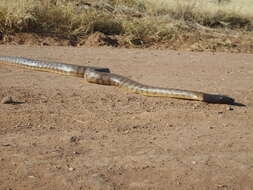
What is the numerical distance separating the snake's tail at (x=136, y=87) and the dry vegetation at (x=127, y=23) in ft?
12.1

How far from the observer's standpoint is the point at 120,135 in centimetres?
485

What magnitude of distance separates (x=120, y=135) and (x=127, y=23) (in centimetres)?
727

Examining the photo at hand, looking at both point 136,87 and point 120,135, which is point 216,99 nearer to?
point 136,87

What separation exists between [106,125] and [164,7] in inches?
389

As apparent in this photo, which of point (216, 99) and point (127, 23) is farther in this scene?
point (127, 23)

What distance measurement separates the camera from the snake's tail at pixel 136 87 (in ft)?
20.9

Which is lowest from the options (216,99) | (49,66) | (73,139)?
(49,66)

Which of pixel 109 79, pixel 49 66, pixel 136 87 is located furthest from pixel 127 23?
pixel 136 87

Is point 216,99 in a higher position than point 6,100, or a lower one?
higher

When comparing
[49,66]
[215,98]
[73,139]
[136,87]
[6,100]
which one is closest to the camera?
[73,139]

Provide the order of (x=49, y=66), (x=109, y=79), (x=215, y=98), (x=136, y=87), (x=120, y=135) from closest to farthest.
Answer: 1. (x=120, y=135)
2. (x=215, y=98)
3. (x=136, y=87)
4. (x=109, y=79)
5. (x=49, y=66)

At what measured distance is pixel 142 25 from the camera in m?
11.9

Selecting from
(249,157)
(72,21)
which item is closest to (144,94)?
(249,157)

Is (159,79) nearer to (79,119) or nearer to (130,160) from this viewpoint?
(79,119)
